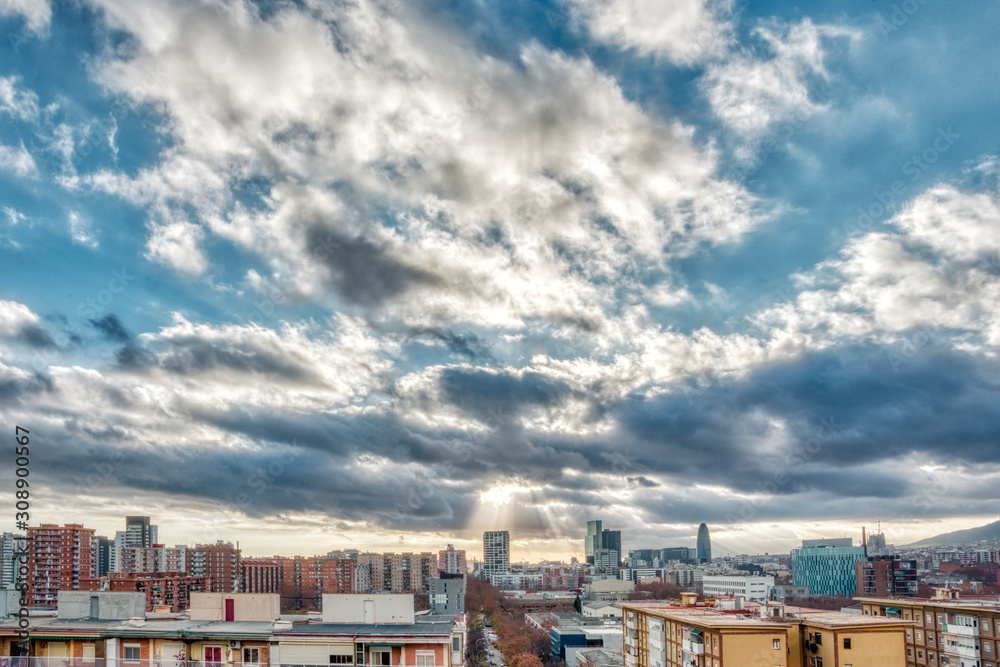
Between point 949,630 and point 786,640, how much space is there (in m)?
14.9

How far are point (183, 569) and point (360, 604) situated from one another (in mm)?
122037

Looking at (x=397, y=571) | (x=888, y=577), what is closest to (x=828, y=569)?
(x=888, y=577)

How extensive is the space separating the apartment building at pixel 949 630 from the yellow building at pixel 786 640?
27.8 feet

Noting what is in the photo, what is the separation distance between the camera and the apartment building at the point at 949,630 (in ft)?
119

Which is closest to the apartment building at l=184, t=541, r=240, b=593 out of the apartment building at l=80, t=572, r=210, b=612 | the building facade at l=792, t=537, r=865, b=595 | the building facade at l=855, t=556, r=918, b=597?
the apartment building at l=80, t=572, r=210, b=612

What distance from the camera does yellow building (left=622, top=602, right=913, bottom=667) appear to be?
29.0 meters

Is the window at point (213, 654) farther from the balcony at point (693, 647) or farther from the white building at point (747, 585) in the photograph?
the white building at point (747, 585)

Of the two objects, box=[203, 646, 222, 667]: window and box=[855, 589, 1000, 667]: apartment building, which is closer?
box=[203, 646, 222, 667]: window

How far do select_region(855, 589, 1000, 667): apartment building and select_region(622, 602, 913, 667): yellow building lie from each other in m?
8.49

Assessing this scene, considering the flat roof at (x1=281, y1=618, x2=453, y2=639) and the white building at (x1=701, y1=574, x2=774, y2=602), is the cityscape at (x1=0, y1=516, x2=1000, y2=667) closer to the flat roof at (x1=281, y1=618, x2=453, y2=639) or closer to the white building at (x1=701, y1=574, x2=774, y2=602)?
the flat roof at (x1=281, y1=618, x2=453, y2=639)

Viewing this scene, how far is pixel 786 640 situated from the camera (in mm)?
30484

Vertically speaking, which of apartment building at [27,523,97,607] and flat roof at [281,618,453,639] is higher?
flat roof at [281,618,453,639]

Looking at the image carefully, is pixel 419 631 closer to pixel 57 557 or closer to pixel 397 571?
pixel 57 557

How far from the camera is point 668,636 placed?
122 feet
